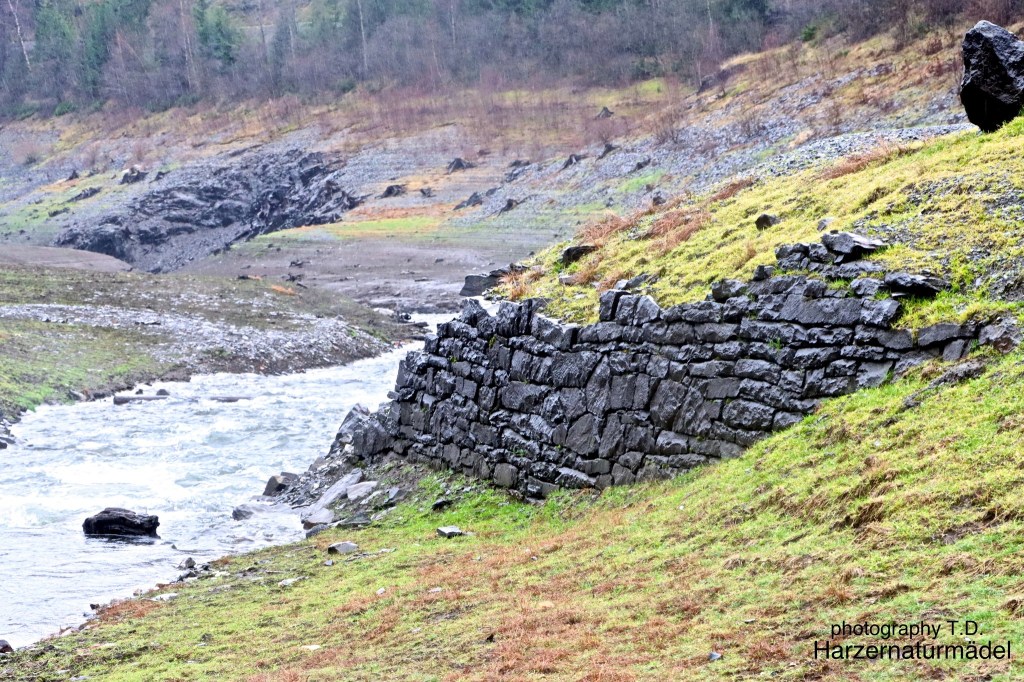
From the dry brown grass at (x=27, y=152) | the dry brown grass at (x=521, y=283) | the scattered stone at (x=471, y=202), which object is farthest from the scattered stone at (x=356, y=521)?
the dry brown grass at (x=27, y=152)

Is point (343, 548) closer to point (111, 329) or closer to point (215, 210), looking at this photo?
point (111, 329)

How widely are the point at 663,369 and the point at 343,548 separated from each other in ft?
17.3

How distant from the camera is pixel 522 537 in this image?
13.0 meters

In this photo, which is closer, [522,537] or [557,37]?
[522,537]

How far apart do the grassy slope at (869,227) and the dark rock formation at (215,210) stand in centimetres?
5227

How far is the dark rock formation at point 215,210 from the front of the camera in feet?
232

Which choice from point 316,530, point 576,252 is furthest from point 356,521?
point 576,252

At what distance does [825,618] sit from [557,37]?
280 feet

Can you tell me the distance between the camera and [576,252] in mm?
19094

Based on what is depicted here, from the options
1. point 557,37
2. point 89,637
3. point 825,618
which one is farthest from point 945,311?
point 557,37

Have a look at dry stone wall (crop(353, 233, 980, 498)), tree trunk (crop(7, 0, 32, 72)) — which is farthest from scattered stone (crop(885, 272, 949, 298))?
tree trunk (crop(7, 0, 32, 72))

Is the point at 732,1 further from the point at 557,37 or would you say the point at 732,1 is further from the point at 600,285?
the point at 600,285

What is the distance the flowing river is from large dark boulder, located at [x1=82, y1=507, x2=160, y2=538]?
241 millimetres

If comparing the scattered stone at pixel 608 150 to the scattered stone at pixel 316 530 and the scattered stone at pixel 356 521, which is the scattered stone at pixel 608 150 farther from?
the scattered stone at pixel 316 530
